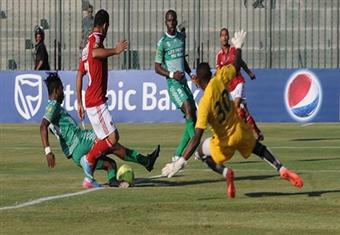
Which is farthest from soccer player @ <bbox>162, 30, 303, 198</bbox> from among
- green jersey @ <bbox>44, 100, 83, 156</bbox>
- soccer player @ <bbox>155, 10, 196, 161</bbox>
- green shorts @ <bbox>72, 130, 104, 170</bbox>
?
soccer player @ <bbox>155, 10, 196, 161</bbox>

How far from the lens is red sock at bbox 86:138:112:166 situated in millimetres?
14039

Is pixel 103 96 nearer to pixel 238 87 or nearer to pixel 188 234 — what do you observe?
pixel 188 234

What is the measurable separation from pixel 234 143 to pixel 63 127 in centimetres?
303

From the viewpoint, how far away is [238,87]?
2044cm

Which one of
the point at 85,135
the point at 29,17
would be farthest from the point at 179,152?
the point at 29,17

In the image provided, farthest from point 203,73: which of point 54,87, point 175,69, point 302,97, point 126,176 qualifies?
point 302,97

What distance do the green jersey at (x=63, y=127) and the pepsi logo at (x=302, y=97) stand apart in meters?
14.9

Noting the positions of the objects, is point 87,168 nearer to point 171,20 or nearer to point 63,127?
point 63,127

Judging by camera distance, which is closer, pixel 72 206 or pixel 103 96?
pixel 72 206

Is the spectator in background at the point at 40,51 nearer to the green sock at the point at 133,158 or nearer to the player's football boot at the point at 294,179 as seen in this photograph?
the green sock at the point at 133,158

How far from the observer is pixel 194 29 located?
32.9 meters

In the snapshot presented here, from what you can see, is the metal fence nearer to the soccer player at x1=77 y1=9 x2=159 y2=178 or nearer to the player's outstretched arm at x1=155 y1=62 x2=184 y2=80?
the player's outstretched arm at x1=155 y1=62 x2=184 y2=80

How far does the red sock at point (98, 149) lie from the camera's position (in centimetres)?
1404

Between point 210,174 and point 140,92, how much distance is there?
1401 centimetres
